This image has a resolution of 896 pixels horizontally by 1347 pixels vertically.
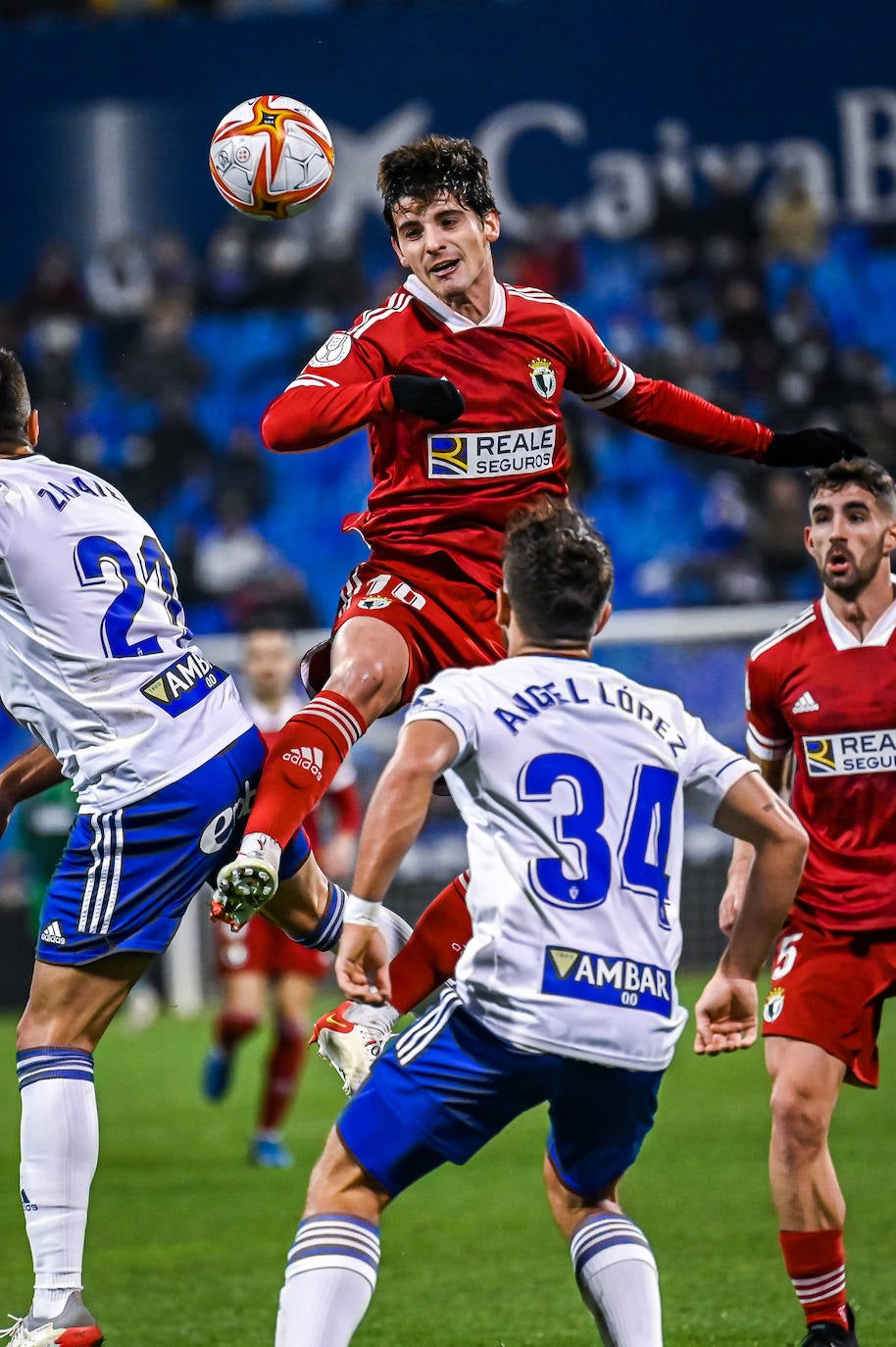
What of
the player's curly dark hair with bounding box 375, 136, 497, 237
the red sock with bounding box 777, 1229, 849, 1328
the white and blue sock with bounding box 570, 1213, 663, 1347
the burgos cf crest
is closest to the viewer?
the white and blue sock with bounding box 570, 1213, 663, 1347

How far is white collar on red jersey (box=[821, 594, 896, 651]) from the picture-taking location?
220 inches

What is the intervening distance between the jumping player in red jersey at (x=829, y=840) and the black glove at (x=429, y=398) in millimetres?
1296

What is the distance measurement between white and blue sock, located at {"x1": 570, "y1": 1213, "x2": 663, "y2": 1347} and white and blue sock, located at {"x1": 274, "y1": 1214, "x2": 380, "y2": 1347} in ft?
1.77

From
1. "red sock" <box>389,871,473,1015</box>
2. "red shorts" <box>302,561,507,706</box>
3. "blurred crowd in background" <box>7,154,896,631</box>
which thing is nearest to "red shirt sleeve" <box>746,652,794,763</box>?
"red shorts" <box>302,561,507,706</box>

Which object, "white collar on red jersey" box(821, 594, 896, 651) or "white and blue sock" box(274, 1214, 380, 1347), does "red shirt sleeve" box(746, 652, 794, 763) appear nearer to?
"white collar on red jersey" box(821, 594, 896, 651)

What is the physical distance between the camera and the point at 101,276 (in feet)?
62.1

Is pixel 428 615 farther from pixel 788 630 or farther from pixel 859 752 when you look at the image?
pixel 859 752

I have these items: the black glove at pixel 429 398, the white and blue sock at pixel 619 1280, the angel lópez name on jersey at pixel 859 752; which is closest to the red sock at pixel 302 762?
the black glove at pixel 429 398

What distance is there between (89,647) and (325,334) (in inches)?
554

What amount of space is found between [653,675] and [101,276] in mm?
8080

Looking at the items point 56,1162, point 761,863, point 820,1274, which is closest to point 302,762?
point 56,1162

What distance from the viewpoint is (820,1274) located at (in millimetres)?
5020

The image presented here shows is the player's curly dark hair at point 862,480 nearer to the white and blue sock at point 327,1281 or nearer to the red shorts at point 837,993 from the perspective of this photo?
the red shorts at point 837,993

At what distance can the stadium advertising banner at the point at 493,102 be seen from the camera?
60.6 feet
